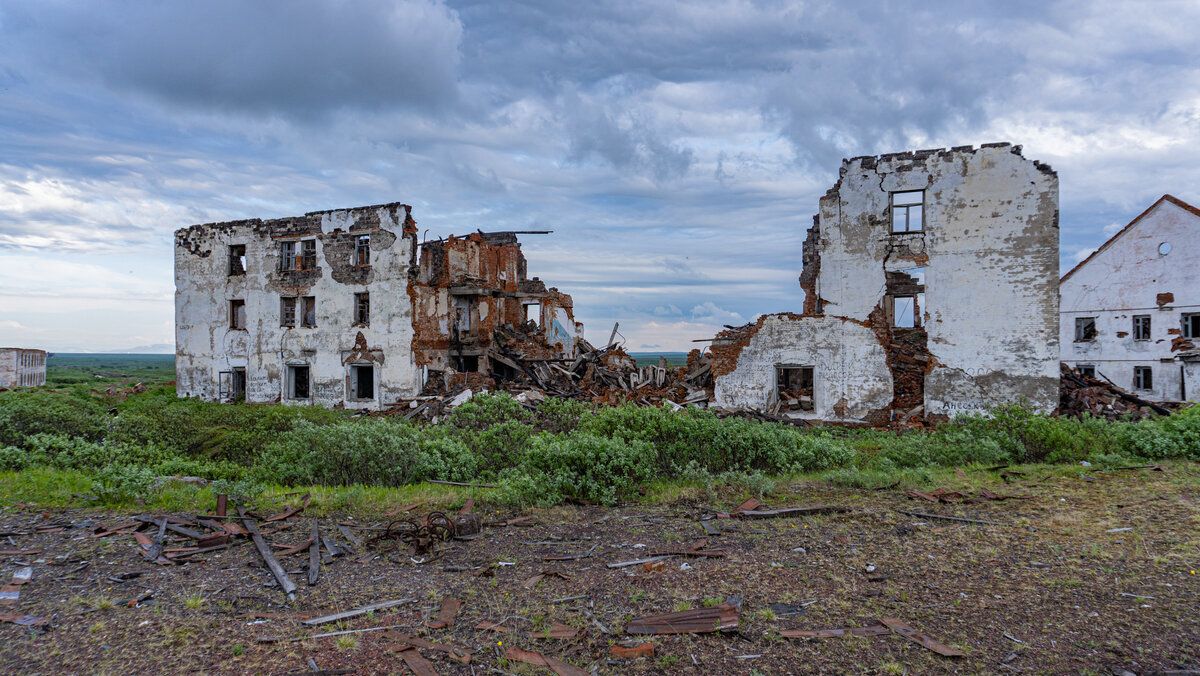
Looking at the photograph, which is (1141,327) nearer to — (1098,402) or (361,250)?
(1098,402)

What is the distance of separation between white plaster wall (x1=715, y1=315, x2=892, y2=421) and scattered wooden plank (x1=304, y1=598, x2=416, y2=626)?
49.5 ft

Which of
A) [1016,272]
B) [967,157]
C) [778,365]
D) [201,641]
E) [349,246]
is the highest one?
[967,157]

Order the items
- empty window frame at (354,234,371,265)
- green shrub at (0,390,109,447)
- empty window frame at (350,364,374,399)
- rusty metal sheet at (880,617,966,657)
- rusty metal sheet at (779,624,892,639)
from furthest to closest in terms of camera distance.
→ empty window frame at (350,364,374,399)
empty window frame at (354,234,371,265)
green shrub at (0,390,109,447)
rusty metal sheet at (779,624,892,639)
rusty metal sheet at (880,617,966,657)

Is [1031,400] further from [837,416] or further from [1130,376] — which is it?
[1130,376]

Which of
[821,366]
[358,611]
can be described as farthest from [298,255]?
[358,611]

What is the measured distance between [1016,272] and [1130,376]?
13527mm

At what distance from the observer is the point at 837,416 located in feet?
61.1

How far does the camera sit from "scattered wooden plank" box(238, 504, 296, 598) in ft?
19.0

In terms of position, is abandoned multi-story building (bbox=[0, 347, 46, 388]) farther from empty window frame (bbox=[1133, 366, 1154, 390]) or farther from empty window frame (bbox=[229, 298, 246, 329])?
empty window frame (bbox=[1133, 366, 1154, 390])

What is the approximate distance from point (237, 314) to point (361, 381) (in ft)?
22.1

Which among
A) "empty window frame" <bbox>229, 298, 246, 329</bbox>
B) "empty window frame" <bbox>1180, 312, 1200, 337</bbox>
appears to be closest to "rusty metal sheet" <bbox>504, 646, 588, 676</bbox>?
"empty window frame" <bbox>229, 298, 246, 329</bbox>

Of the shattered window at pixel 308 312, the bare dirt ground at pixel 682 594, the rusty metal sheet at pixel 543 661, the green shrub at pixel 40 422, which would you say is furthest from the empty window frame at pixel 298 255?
the rusty metal sheet at pixel 543 661

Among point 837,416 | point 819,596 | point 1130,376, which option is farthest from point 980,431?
point 1130,376

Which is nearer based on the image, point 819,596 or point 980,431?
point 819,596
